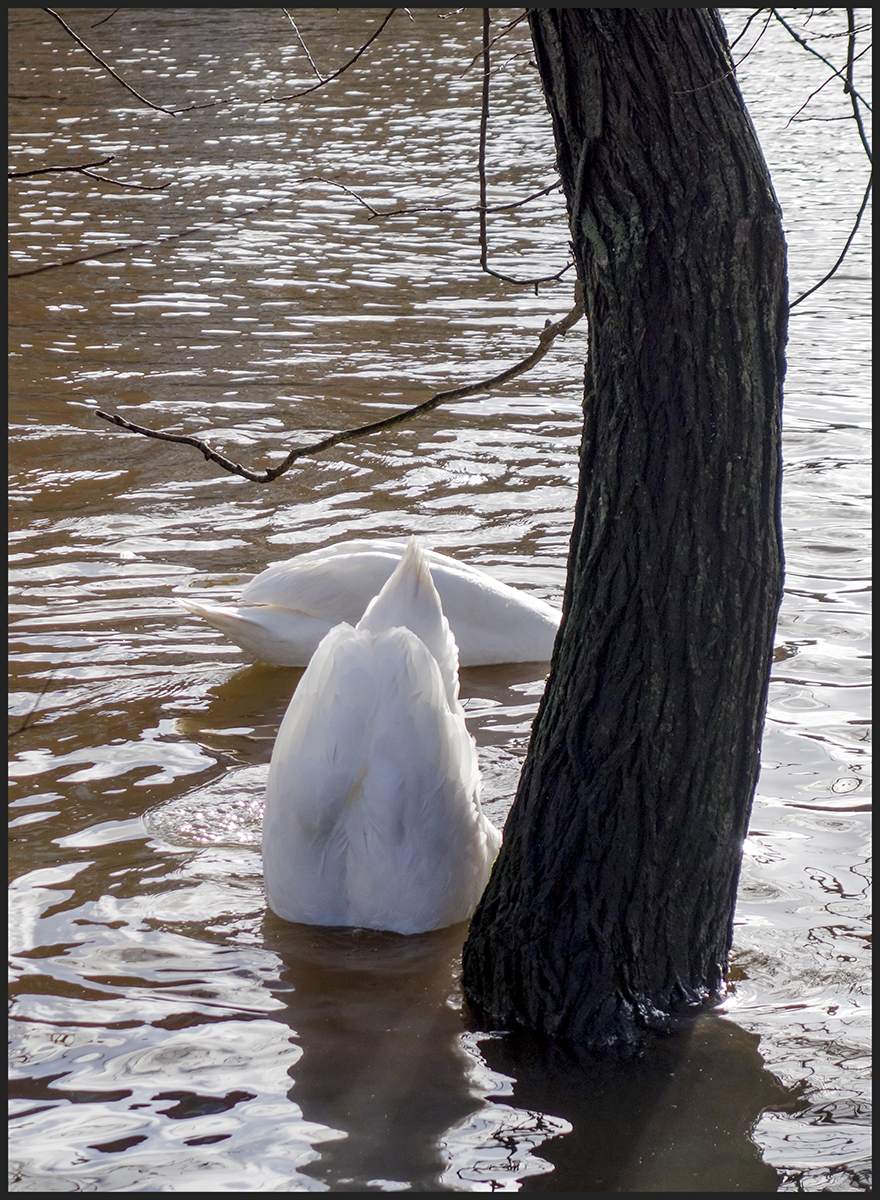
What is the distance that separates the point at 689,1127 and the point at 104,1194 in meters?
1.35

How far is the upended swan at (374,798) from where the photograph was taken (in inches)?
151

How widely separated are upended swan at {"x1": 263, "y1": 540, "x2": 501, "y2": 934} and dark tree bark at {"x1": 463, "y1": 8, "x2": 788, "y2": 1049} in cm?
34

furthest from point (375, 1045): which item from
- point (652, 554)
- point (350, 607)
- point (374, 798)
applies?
point (350, 607)

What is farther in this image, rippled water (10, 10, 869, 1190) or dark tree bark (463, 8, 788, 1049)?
rippled water (10, 10, 869, 1190)

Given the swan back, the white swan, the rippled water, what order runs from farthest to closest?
the white swan < the swan back < the rippled water

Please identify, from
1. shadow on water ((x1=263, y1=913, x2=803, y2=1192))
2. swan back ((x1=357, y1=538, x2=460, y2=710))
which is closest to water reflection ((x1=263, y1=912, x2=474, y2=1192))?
shadow on water ((x1=263, y1=913, x2=803, y2=1192))

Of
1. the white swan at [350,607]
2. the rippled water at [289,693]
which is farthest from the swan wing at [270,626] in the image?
the rippled water at [289,693]

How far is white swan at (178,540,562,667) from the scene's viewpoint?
570 centimetres

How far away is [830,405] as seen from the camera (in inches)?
352

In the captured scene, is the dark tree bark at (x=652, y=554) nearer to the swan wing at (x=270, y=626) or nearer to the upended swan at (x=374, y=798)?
the upended swan at (x=374, y=798)

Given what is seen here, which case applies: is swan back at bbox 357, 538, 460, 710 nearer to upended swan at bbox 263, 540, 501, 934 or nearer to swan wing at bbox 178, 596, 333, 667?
upended swan at bbox 263, 540, 501, 934

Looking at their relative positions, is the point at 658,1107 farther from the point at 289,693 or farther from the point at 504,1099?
the point at 289,693

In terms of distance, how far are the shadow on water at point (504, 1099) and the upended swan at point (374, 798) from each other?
25 centimetres

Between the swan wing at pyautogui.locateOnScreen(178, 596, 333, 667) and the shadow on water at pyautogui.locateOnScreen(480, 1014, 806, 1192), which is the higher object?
the swan wing at pyautogui.locateOnScreen(178, 596, 333, 667)
